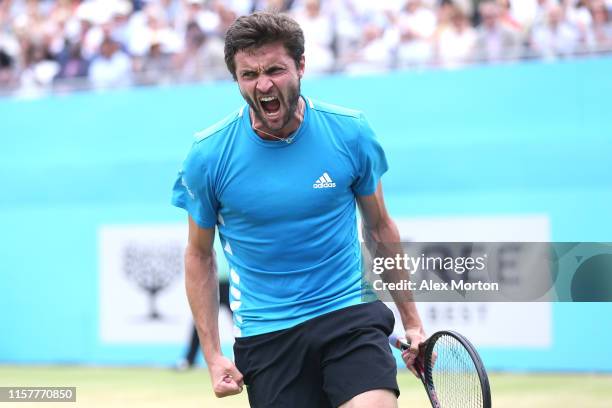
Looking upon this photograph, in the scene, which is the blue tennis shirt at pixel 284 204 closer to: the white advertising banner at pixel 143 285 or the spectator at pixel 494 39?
the spectator at pixel 494 39

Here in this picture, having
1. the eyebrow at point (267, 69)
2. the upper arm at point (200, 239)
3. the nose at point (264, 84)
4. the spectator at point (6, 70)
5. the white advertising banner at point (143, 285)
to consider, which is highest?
the eyebrow at point (267, 69)

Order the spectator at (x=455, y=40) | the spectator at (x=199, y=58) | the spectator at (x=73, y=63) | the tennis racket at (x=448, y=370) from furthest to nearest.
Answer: the spectator at (x=73, y=63), the spectator at (x=199, y=58), the spectator at (x=455, y=40), the tennis racket at (x=448, y=370)

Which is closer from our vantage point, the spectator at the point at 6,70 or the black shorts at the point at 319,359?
the black shorts at the point at 319,359

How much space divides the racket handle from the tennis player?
0.69 feet

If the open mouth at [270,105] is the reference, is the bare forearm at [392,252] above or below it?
below

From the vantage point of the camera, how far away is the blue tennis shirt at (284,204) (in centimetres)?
480

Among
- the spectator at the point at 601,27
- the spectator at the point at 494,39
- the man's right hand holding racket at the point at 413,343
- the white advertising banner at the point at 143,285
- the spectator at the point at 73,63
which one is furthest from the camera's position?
the spectator at the point at 73,63

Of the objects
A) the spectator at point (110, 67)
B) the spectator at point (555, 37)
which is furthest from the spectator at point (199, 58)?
the spectator at point (555, 37)

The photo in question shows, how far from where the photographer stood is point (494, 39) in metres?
13.1

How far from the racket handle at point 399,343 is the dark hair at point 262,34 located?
1.31 m

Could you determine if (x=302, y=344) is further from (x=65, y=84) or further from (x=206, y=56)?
(x=65, y=84)

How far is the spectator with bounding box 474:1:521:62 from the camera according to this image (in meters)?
13.0

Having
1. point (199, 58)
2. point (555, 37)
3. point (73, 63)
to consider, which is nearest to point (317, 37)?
point (199, 58)

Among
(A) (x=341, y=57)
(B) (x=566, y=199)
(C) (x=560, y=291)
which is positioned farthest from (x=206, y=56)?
(C) (x=560, y=291)
